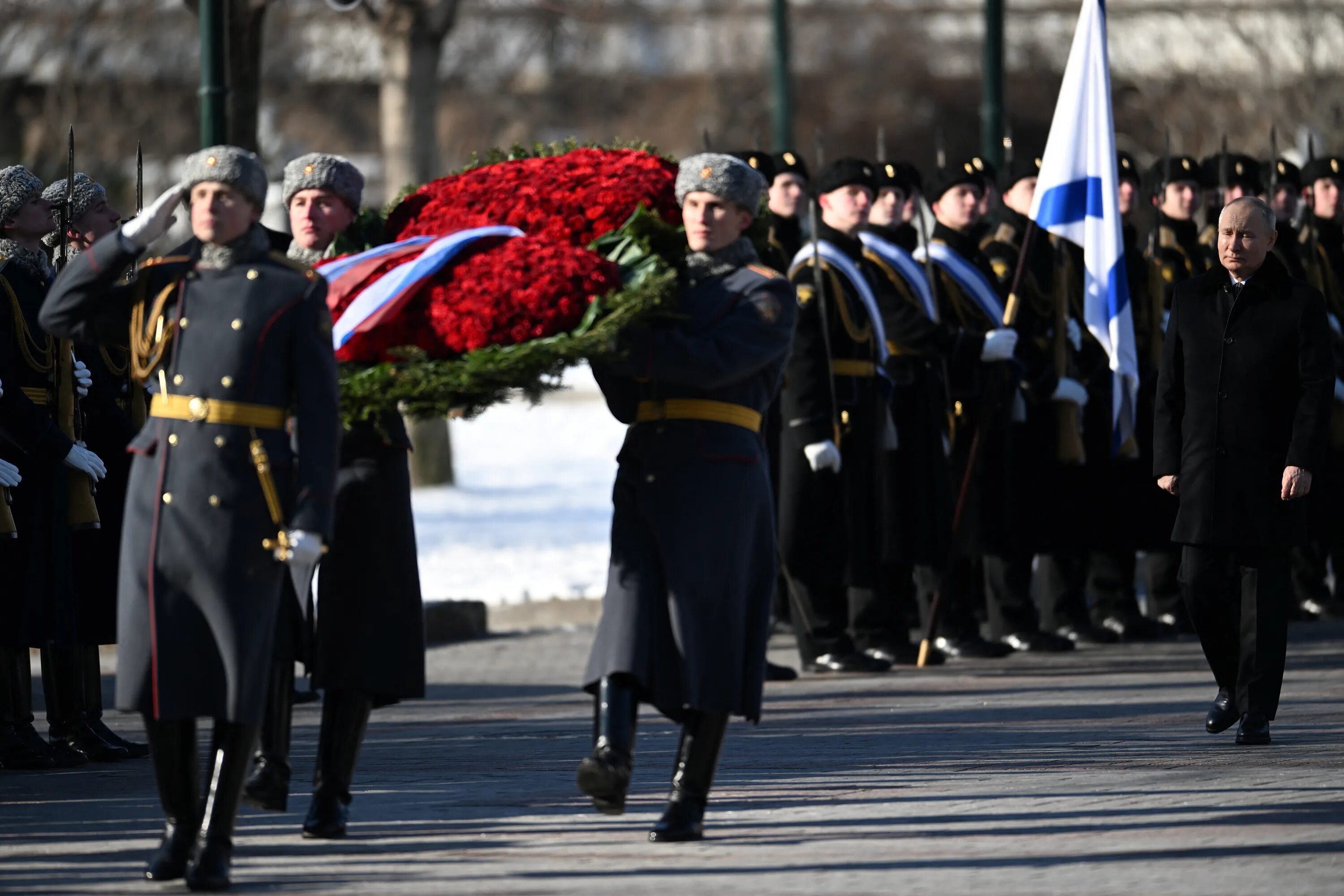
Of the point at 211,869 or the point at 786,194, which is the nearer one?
the point at 211,869

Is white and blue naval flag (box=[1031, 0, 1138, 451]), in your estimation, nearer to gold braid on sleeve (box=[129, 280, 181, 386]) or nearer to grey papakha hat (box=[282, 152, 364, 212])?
grey papakha hat (box=[282, 152, 364, 212])

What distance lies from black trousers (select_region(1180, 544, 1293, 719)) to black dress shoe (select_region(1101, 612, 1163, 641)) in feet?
13.0

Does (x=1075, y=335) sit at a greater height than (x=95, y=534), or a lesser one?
greater

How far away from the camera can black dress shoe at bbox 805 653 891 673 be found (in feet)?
39.7

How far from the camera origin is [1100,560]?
539 inches

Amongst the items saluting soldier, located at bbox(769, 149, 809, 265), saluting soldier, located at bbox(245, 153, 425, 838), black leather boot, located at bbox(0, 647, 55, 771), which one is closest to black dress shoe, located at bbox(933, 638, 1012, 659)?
saluting soldier, located at bbox(769, 149, 809, 265)

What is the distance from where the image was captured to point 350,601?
7.59 m

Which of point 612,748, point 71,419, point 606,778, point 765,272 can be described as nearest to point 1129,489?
point 71,419

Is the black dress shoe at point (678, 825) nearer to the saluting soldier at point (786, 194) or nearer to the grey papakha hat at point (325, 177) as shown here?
the grey papakha hat at point (325, 177)

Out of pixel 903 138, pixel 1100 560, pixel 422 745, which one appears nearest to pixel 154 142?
pixel 903 138

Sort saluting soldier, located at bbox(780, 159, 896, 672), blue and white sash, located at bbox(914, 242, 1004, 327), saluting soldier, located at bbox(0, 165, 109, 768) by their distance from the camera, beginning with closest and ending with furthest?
saluting soldier, located at bbox(0, 165, 109, 768)
saluting soldier, located at bbox(780, 159, 896, 672)
blue and white sash, located at bbox(914, 242, 1004, 327)

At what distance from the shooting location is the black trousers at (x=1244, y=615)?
9.34 meters

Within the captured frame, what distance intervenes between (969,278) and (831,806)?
5.12m

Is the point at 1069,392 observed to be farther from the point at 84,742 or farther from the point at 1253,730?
the point at 84,742
